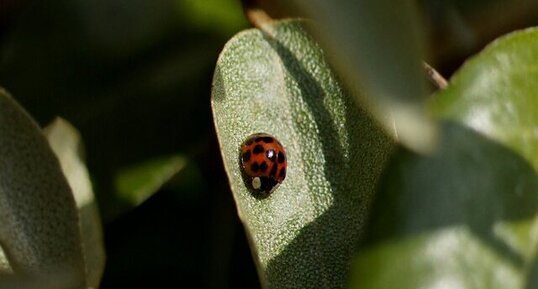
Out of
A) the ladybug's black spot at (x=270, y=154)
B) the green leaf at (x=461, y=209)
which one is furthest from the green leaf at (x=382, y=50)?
the ladybug's black spot at (x=270, y=154)

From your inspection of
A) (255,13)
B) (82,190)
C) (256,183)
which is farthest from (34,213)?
(255,13)

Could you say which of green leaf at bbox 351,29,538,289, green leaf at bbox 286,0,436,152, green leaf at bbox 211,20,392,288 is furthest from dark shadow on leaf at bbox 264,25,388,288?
green leaf at bbox 286,0,436,152

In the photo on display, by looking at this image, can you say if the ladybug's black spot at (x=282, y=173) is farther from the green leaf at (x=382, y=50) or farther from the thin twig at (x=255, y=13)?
the green leaf at (x=382, y=50)

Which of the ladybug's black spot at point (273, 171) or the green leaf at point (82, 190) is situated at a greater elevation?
the green leaf at point (82, 190)

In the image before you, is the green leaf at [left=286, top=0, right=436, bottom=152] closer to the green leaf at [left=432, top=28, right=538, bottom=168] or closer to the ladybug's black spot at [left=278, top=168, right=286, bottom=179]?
the green leaf at [left=432, top=28, right=538, bottom=168]

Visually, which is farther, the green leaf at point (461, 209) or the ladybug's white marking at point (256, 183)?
the ladybug's white marking at point (256, 183)

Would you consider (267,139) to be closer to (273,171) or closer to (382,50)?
(273,171)

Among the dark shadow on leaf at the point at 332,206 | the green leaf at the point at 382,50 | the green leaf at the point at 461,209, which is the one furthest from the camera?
the dark shadow on leaf at the point at 332,206
